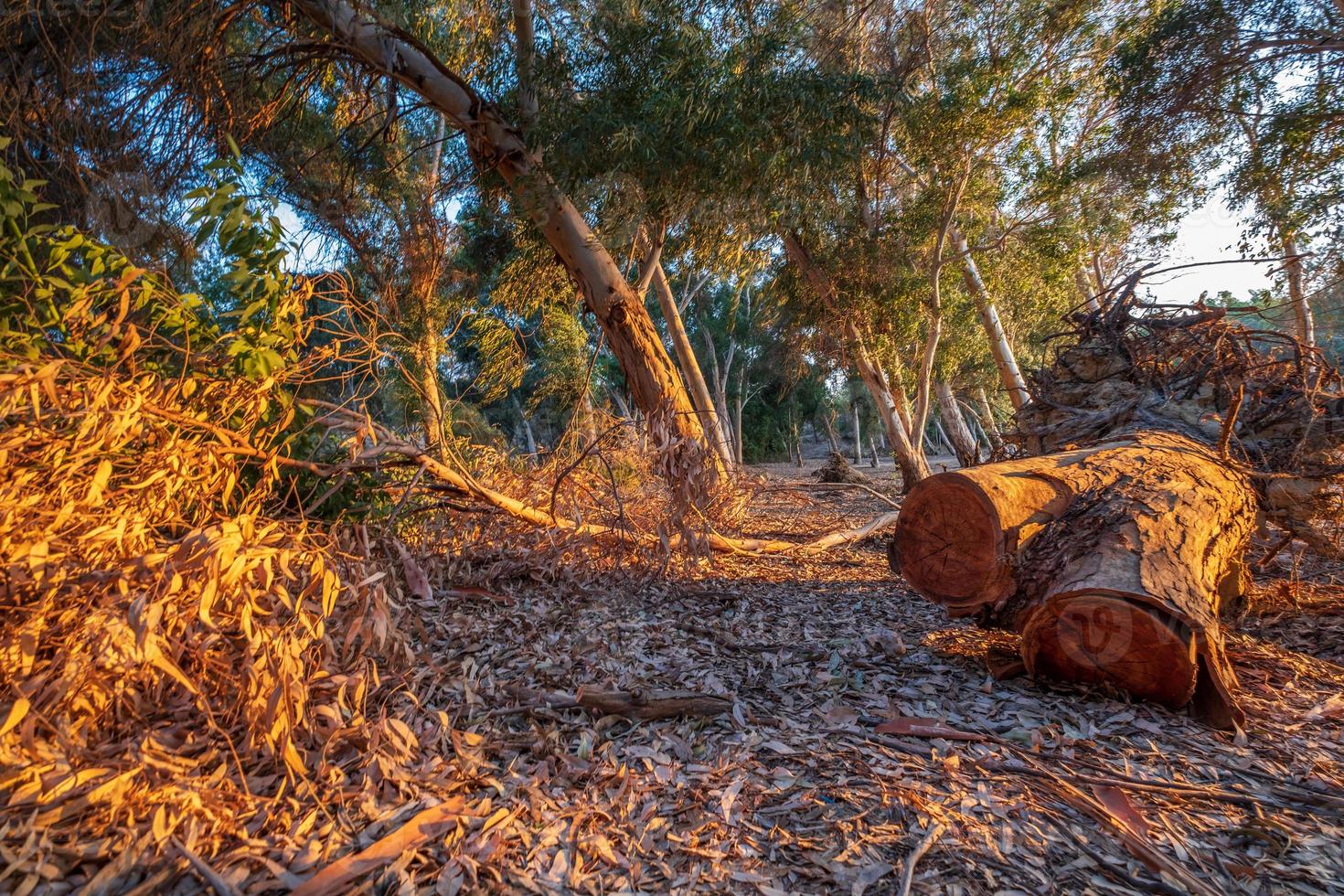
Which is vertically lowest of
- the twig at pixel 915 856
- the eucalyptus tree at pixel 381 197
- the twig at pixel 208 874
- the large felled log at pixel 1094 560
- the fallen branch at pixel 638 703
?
the twig at pixel 915 856

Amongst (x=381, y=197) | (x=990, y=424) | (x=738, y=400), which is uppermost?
(x=381, y=197)

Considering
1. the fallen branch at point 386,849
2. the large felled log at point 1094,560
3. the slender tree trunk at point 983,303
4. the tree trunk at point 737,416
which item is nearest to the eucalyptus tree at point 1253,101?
the slender tree trunk at point 983,303

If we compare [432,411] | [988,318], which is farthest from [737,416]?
[432,411]

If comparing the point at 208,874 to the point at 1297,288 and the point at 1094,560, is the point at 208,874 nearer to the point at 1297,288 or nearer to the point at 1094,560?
the point at 1094,560

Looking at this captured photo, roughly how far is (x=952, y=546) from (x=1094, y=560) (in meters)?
0.53

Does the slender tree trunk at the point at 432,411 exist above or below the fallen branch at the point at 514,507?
above

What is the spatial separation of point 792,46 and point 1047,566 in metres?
6.58

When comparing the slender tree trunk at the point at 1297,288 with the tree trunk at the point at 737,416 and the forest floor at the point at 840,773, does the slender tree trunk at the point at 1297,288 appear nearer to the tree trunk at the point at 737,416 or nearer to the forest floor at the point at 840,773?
the forest floor at the point at 840,773

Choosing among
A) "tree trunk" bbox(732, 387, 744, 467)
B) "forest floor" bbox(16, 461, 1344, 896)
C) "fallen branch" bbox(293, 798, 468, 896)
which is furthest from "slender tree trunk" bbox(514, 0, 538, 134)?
"tree trunk" bbox(732, 387, 744, 467)

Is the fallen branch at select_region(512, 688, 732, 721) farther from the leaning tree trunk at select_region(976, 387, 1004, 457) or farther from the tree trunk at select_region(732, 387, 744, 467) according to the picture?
the tree trunk at select_region(732, 387, 744, 467)

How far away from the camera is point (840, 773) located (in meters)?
2.00

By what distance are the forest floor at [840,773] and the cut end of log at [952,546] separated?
36cm

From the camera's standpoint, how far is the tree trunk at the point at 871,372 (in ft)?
28.4

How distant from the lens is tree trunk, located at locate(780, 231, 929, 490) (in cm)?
866
